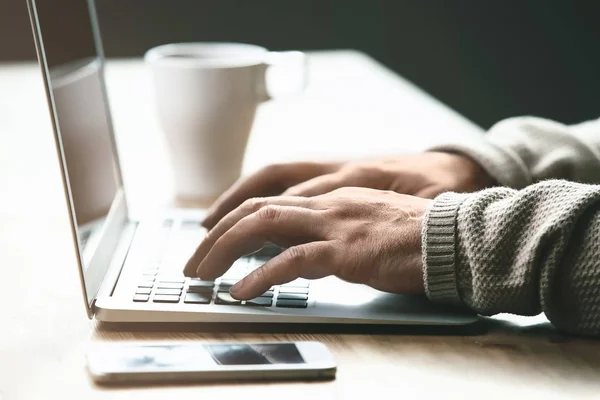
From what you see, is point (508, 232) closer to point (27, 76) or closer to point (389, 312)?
point (389, 312)

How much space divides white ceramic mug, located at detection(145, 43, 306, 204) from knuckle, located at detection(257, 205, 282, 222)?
0.27 meters

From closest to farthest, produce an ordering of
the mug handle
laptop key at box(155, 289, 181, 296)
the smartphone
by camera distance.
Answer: the smartphone, laptop key at box(155, 289, 181, 296), the mug handle

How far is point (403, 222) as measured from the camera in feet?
2.06

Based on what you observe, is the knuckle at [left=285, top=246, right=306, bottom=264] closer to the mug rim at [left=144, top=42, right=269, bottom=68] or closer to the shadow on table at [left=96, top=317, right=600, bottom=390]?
the shadow on table at [left=96, top=317, right=600, bottom=390]

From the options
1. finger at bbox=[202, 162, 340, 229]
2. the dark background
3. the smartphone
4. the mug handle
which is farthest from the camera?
the dark background

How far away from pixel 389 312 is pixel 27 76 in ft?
4.13

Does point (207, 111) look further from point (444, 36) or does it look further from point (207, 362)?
point (444, 36)

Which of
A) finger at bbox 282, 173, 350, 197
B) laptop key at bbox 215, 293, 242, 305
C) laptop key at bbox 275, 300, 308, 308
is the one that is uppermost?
finger at bbox 282, 173, 350, 197

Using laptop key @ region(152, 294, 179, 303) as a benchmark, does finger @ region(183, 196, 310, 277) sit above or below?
above

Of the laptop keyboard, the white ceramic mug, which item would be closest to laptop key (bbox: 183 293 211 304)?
the laptop keyboard

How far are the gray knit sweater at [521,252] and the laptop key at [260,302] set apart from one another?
0.41 ft

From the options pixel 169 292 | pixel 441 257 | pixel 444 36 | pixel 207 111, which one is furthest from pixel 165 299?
pixel 444 36

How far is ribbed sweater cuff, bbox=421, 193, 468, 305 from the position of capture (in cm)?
59

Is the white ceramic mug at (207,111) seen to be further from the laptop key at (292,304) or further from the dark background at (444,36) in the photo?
the dark background at (444,36)
